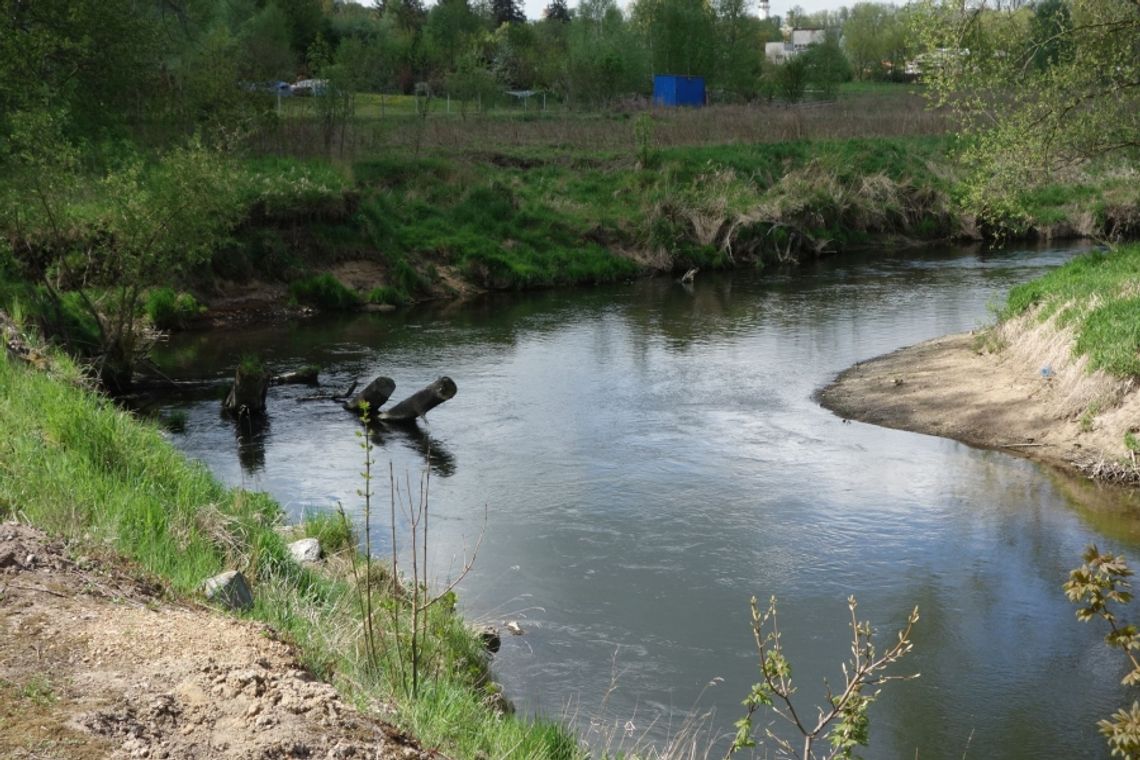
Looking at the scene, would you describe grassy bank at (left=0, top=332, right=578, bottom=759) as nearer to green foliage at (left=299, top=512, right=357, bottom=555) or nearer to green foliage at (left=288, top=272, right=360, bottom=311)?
green foliage at (left=299, top=512, right=357, bottom=555)

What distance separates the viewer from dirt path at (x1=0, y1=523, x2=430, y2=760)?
5117mm

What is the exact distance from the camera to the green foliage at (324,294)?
97.6 feet

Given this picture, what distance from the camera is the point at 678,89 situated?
230ft

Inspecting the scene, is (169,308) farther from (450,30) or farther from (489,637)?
(450,30)

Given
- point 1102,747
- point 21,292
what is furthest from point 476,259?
point 1102,747

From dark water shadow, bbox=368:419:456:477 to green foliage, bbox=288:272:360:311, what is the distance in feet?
38.7

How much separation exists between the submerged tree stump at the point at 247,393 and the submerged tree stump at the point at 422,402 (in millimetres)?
1875

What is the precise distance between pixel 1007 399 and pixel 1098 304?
74.9 inches

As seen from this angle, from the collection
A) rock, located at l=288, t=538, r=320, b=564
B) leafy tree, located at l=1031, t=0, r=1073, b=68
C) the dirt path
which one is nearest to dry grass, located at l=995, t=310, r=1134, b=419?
leafy tree, located at l=1031, t=0, r=1073, b=68

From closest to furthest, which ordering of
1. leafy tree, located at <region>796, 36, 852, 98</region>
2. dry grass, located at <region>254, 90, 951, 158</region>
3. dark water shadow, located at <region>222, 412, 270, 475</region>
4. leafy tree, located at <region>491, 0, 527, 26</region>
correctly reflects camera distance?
dark water shadow, located at <region>222, 412, 270, 475</region> → dry grass, located at <region>254, 90, 951, 158</region> → leafy tree, located at <region>796, 36, 852, 98</region> → leafy tree, located at <region>491, 0, 527, 26</region>

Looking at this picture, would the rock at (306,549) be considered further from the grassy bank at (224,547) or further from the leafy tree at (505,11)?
the leafy tree at (505,11)

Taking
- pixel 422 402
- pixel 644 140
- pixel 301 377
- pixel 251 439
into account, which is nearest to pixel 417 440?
pixel 422 402

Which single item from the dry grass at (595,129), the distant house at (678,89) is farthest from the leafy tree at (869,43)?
the dry grass at (595,129)

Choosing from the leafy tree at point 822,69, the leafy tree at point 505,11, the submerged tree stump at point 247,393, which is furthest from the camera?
the leafy tree at point 505,11
